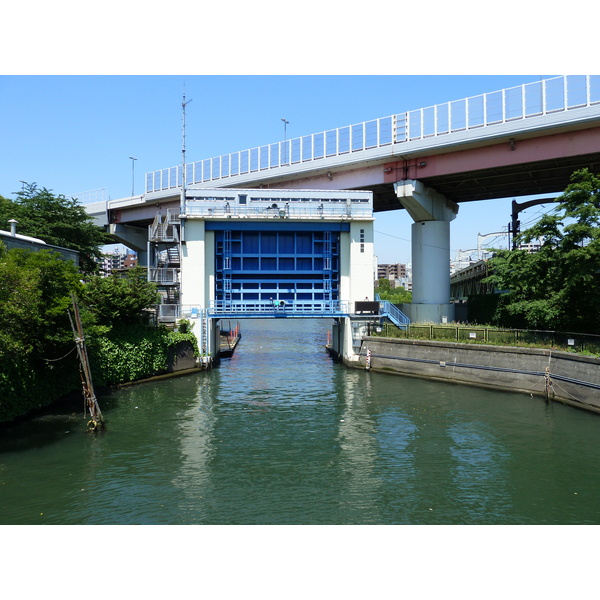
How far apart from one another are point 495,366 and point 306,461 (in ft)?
59.4

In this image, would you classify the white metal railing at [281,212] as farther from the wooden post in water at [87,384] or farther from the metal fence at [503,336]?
the wooden post in water at [87,384]

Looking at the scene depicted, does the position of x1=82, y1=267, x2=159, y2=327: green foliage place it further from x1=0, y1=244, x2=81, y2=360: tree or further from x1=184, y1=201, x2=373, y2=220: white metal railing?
x1=184, y1=201, x2=373, y2=220: white metal railing

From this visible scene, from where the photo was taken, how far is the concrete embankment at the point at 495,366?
2648 centimetres

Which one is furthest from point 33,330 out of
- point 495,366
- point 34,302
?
point 495,366

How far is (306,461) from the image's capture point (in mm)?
18781

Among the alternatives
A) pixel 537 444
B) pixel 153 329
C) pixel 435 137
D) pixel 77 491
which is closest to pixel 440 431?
pixel 537 444

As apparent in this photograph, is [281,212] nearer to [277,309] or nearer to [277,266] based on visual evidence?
[277,266]

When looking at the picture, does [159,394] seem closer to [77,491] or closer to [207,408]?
[207,408]

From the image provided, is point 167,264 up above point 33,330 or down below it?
above

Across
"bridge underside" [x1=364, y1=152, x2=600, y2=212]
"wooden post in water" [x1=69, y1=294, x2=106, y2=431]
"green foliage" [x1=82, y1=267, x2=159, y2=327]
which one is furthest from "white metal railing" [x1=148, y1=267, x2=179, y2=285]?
"bridge underside" [x1=364, y1=152, x2=600, y2=212]

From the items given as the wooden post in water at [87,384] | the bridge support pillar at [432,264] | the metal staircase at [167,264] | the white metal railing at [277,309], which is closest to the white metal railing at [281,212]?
the metal staircase at [167,264]

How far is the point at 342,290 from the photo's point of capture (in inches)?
1709

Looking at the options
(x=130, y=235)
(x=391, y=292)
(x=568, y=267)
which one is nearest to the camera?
(x=568, y=267)

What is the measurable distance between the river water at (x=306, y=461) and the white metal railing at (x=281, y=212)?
1585cm
